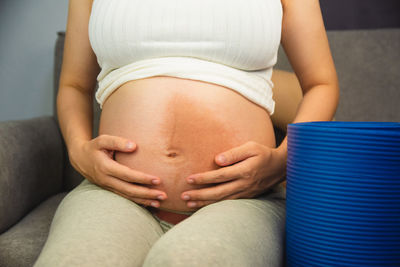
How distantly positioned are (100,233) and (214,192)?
0.75 ft

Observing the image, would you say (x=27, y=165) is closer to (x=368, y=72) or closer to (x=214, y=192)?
(x=214, y=192)

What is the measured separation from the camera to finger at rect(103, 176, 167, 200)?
0.73 metres

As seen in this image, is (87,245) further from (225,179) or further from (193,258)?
(225,179)

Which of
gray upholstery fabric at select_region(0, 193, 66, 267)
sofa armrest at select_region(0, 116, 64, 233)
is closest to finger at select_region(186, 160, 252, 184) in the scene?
gray upholstery fabric at select_region(0, 193, 66, 267)

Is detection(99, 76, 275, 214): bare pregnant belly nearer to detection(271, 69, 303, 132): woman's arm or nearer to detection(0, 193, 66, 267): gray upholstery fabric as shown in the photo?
detection(0, 193, 66, 267): gray upholstery fabric

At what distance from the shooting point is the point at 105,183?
77 centimetres

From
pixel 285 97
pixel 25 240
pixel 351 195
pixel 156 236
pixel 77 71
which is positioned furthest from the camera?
pixel 285 97

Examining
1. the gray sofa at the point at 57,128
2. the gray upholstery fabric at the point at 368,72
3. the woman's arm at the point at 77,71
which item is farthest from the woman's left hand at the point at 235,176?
the gray upholstery fabric at the point at 368,72

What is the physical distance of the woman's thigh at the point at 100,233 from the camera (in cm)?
56

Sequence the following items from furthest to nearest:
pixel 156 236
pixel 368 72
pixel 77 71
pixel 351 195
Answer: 1. pixel 368 72
2. pixel 77 71
3. pixel 156 236
4. pixel 351 195

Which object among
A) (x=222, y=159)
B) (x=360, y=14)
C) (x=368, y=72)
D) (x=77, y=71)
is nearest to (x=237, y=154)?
(x=222, y=159)

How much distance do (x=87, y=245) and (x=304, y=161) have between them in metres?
0.35

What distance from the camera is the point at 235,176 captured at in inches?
29.0

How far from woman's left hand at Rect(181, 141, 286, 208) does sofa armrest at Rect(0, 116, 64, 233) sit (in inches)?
21.0
